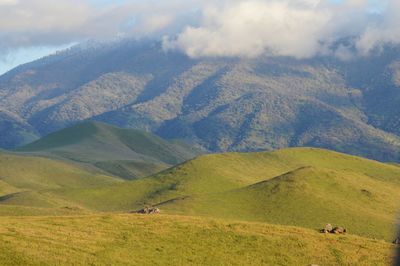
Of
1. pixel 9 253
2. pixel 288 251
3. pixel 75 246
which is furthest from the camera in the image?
pixel 288 251

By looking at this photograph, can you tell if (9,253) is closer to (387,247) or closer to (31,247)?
(31,247)

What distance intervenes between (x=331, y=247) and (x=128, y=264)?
24.2 m

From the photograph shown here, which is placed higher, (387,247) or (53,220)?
(53,220)

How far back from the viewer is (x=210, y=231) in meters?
102

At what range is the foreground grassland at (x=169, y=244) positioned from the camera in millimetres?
87438

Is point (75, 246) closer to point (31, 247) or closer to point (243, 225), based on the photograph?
point (31, 247)

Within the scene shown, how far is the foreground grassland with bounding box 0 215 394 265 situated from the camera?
8744cm

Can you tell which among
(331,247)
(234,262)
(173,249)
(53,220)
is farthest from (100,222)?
(331,247)

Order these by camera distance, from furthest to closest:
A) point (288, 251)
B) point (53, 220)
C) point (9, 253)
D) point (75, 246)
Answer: point (53, 220), point (288, 251), point (75, 246), point (9, 253)

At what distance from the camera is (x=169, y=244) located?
317 feet

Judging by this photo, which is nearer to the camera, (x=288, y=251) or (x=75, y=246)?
(x=75, y=246)

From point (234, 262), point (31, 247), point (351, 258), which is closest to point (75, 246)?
point (31, 247)

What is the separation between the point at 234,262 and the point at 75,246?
17.3m

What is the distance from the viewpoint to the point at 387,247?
97.9 metres
